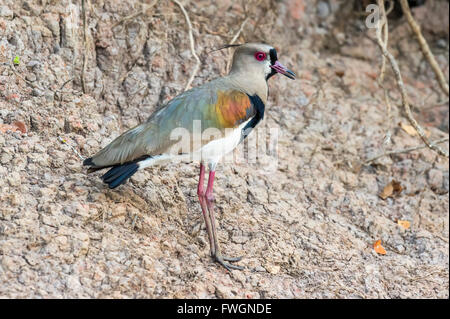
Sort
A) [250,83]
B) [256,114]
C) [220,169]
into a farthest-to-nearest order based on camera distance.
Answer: [220,169]
[250,83]
[256,114]

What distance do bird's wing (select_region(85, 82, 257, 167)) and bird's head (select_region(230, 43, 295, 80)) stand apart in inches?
12.2

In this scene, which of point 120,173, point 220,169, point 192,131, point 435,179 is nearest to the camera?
point 120,173

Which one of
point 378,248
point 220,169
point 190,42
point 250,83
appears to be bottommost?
point 378,248

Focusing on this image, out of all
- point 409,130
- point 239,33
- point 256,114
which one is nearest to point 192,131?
point 256,114

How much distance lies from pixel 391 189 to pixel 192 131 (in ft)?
8.36

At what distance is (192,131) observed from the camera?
176 inches

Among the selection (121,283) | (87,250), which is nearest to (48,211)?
(87,250)

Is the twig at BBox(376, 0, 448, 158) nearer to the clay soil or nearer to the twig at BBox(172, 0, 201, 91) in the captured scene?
the clay soil

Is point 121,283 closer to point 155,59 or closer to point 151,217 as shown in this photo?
point 151,217

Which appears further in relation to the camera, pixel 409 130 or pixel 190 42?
pixel 409 130

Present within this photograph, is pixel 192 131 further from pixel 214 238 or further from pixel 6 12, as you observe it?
pixel 6 12

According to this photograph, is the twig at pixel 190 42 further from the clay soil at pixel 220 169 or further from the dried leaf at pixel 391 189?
the dried leaf at pixel 391 189

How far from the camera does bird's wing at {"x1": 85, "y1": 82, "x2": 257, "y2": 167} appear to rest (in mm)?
4375

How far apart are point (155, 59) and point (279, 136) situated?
4.57 ft
